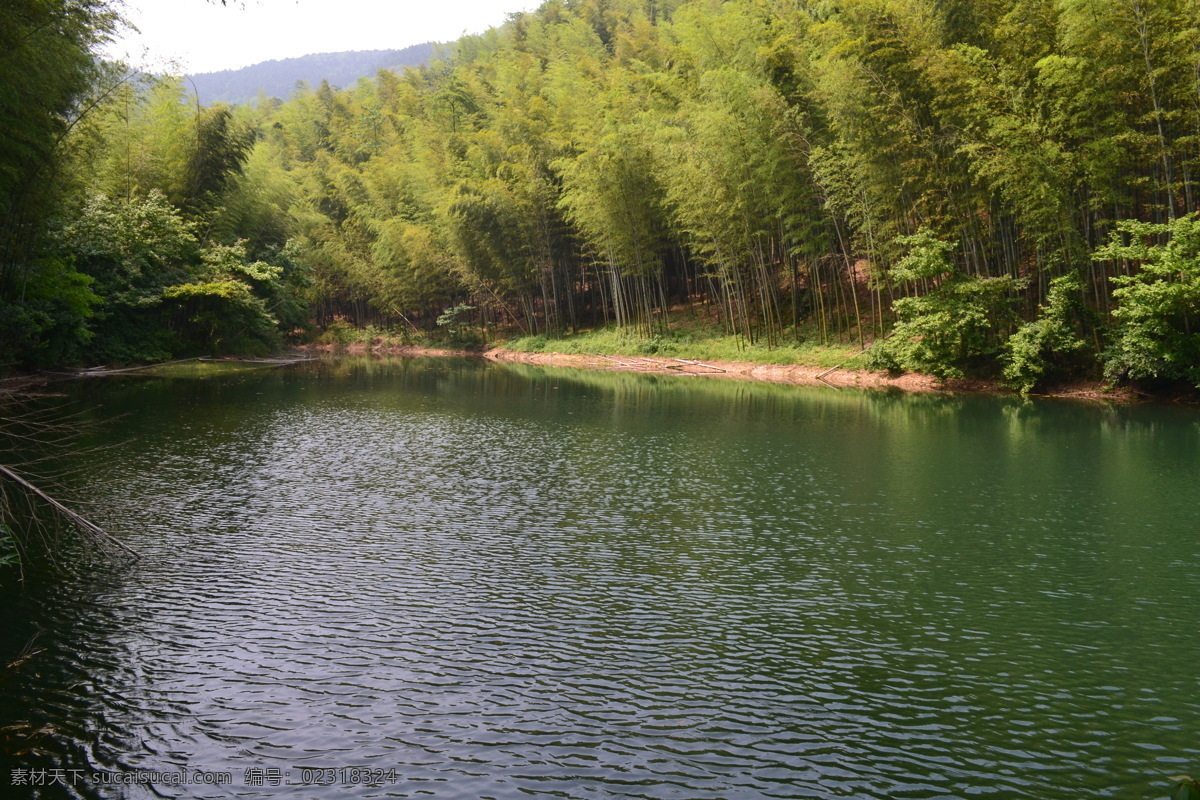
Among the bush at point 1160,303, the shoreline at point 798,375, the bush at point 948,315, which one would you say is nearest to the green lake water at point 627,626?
the bush at point 1160,303

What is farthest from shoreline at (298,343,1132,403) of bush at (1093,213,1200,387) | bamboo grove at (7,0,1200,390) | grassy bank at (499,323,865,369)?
bush at (1093,213,1200,387)

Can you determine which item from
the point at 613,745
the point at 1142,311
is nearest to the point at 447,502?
the point at 613,745

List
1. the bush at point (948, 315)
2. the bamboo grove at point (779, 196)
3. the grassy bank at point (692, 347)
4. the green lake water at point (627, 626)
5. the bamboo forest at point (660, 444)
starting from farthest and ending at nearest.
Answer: the grassy bank at point (692, 347) < the bush at point (948, 315) < the bamboo grove at point (779, 196) < the bamboo forest at point (660, 444) < the green lake water at point (627, 626)

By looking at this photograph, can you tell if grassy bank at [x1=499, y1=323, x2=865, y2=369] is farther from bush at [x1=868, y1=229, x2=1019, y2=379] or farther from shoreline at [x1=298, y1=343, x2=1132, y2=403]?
bush at [x1=868, y1=229, x2=1019, y2=379]

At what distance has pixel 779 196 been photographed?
1156 inches

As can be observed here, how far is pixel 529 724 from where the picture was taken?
6203 millimetres

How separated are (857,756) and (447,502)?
8.81m

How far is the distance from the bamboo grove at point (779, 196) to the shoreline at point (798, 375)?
0.67 metres

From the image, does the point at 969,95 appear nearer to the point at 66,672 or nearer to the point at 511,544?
the point at 511,544

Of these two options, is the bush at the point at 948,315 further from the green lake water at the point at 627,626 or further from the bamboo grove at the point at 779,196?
the green lake water at the point at 627,626

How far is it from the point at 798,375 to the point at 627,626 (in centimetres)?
2385

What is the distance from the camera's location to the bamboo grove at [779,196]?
68.1ft

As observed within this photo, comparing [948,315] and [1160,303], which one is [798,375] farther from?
[1160,303]

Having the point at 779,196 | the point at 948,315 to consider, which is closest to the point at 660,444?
the point at 948,315
